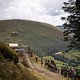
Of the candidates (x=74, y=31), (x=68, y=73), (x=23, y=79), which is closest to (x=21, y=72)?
(x=23, y=79)

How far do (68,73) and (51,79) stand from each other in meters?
6.99

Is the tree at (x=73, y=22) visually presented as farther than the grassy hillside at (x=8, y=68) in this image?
Yes

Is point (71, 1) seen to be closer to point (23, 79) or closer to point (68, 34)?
point (68, 34)

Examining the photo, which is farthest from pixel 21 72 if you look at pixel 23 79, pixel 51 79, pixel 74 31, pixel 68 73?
pixel 68 73

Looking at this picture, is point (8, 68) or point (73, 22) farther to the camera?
point (73, 22)

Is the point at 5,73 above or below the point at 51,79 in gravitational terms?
above

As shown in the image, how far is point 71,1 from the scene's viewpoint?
28.4m

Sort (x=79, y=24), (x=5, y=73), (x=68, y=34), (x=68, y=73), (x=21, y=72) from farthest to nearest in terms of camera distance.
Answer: (x=68, y=73) < (x=68, y=34) < (x=79, y=24) < (x=21, y=72) < (x=5, y=73)

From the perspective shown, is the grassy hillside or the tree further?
the tree

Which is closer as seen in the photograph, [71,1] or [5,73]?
[5,73]

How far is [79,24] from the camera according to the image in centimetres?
2750

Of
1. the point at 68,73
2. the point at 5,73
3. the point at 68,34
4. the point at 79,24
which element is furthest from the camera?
the point at 68,73

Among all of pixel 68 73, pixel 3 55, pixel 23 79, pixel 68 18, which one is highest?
pixel 68 18

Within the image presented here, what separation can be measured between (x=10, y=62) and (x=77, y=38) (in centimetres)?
1022
